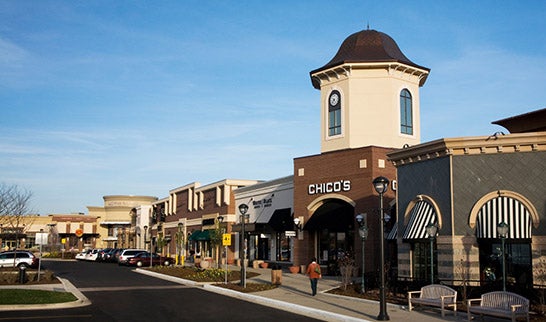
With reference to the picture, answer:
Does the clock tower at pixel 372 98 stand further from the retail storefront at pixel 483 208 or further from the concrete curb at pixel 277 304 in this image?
the concrete curb at pixel 277 304

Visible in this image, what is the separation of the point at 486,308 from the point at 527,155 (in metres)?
7.13

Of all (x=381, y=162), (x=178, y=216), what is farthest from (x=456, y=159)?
(x=178, y=216)

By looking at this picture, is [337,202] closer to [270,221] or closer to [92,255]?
[270,221]

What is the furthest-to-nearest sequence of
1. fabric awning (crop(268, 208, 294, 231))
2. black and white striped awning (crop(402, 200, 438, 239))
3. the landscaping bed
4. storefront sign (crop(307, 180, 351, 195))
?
fabric awning (crop(268, 208, 294, 231)) < storefront sign (crop(307, 180, 351, 195)) < the landscaping bed < black and white striped awning (crop(402, 200, 438, 239))

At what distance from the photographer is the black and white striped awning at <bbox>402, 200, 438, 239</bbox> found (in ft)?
73.0

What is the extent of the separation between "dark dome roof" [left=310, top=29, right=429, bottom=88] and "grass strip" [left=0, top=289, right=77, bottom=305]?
2034 cm

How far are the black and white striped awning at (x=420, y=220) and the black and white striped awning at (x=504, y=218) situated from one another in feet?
6.15

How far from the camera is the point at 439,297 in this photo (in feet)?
59.2

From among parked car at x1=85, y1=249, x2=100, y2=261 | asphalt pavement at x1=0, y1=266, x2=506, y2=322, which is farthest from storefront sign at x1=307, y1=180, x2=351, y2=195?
parked car at x1=85, y1=249, x2=100, y2=261

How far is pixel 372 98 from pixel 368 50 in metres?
3.15

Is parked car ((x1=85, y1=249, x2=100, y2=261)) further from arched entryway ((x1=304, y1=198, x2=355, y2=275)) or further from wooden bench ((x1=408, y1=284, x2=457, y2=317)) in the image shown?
wooden bench ((x1=408, y1=284, x2=457, y2=317))

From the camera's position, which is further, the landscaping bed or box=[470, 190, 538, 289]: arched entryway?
the landscaping bed

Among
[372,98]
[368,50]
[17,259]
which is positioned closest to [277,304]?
[372,98]

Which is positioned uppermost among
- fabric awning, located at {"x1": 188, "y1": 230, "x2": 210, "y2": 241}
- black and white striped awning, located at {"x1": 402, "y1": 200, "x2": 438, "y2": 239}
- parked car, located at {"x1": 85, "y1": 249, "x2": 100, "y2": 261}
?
black and white striped awning, located at {"x1": 402, "y1": 200, "x2": 438, "y2": 239}
